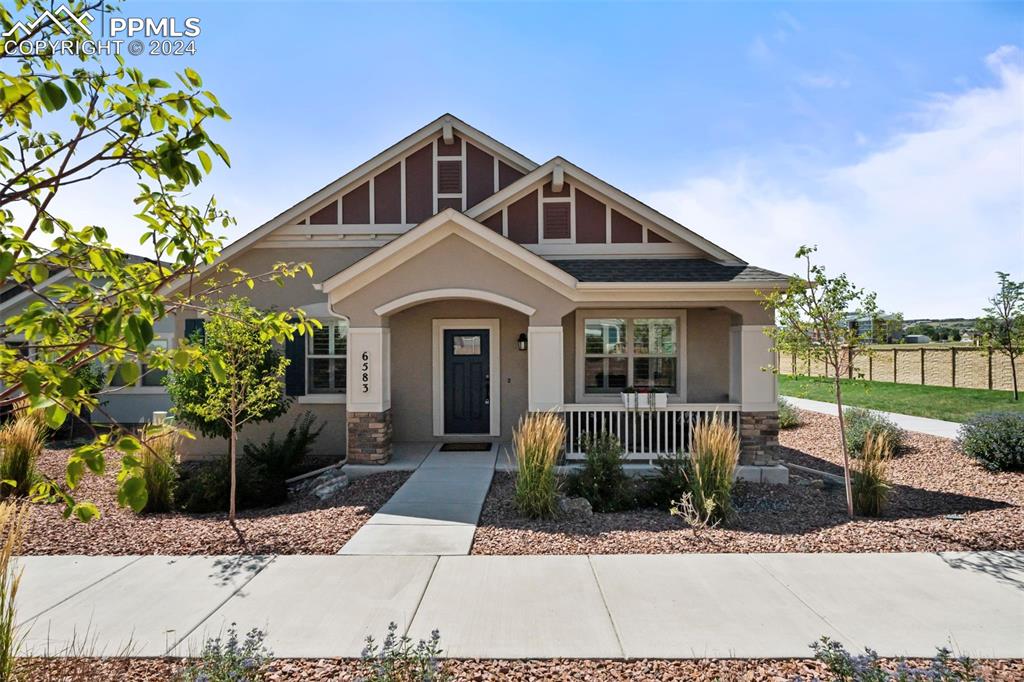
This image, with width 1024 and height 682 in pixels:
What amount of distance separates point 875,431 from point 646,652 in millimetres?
10240

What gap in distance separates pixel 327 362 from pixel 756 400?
8.19 meters

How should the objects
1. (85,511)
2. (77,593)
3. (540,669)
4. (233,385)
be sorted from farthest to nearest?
(233,385)
(77,593)
(540,669)
(85,511)

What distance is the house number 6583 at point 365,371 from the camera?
9.12 meters

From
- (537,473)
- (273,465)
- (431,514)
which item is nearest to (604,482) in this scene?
(537,473)

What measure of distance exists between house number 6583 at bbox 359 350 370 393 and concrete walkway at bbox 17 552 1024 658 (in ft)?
12.7

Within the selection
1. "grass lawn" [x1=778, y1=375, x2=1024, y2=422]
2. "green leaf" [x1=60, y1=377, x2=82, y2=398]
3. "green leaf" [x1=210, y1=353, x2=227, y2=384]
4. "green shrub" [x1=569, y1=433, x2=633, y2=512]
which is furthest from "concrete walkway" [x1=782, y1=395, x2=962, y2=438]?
"green leaf" [x1=60, y1=377, x2=82, y2=398]

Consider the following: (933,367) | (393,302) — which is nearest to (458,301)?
(393,302)

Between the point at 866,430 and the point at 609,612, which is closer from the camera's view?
the point at 609,612

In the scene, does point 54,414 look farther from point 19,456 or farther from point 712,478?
point 19,456

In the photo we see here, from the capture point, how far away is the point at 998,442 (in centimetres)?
920

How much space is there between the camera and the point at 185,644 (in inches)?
156

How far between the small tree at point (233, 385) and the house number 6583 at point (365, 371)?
4.53ft

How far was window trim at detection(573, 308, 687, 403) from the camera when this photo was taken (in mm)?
10719

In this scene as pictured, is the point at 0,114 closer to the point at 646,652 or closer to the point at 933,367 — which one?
the point at 646,652
